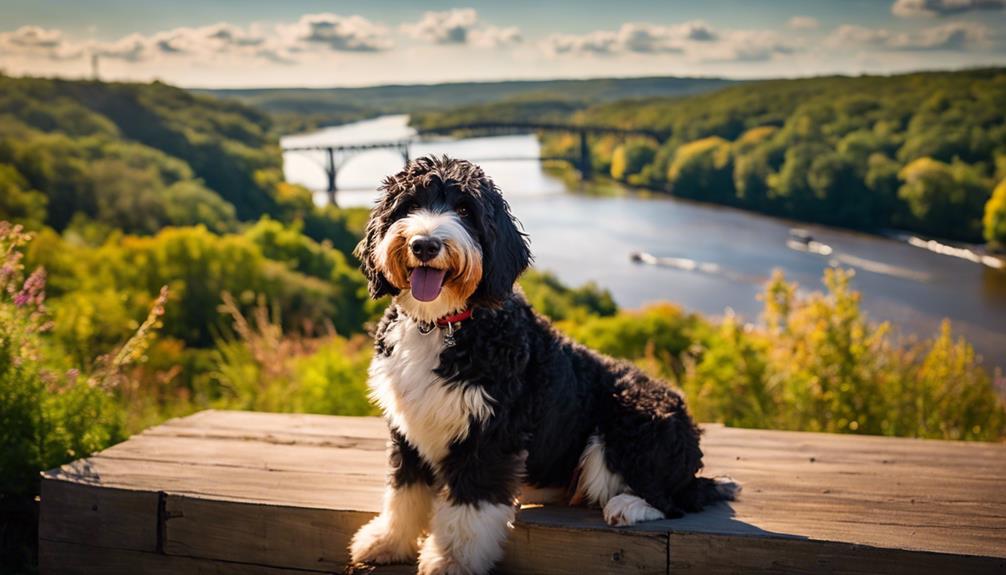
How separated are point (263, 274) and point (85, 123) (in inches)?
194

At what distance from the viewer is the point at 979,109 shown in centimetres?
1055

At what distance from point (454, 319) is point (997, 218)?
940cm

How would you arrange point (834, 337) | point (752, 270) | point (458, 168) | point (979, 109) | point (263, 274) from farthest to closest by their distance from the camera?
point (263, 274), point (752, 270), point (979, 109), point (834, 337), point (458, 168)

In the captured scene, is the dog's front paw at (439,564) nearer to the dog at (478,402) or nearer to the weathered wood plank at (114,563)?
the dog at (478,402)

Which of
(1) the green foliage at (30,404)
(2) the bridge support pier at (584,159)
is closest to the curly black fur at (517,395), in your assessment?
(1) the green foliage at (30,404)

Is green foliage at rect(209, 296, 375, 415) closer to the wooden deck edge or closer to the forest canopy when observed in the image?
the wooden deck edge

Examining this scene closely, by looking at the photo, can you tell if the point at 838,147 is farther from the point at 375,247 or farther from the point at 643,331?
the point at 375,247

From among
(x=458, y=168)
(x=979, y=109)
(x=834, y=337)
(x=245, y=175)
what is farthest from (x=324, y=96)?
(x=458, y=168)

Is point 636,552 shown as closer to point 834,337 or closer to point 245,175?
point 834,337

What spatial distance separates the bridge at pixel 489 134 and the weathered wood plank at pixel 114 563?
28.3ft

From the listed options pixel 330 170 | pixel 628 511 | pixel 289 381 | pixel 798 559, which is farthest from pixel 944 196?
pixel 628 511

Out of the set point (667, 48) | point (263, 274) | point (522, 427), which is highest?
point (667, 48)

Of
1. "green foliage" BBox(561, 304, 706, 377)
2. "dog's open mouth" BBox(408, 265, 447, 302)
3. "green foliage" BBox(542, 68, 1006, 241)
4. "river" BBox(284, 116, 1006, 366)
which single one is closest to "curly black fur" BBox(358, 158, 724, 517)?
"dog's open mouth" BBox(408, 265, 447, 302)

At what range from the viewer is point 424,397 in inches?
102
